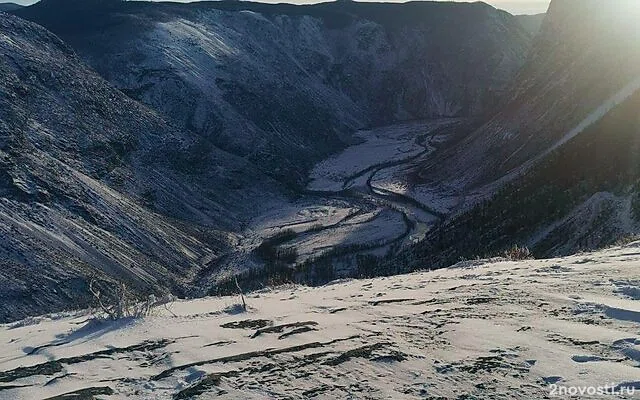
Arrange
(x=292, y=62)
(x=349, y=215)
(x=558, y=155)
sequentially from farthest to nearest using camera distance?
(x=292, y=62), (x=349, y=215), (x=558, y=155)

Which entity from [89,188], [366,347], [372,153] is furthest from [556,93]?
[366,347]

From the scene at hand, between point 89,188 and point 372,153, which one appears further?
point 372,153

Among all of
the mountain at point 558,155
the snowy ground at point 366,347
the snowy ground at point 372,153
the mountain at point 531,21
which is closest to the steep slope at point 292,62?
the snowy ground at point 372,153

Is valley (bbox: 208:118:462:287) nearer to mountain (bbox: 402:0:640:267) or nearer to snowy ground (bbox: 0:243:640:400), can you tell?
mountain (bbox: 402:0:640:267)

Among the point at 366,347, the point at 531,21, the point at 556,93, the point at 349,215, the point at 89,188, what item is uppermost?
the point at 531,21

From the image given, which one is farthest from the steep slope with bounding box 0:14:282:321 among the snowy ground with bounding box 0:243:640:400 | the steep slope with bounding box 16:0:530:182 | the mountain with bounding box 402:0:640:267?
the snowy ground with bounding box 0:243:640:400

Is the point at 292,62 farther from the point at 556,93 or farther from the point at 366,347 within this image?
the point at 366,347

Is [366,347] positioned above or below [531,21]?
below
